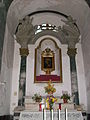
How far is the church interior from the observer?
8.60 m

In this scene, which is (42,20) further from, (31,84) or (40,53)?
(31,84)

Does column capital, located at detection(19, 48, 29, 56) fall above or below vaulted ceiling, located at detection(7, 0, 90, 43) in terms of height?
below

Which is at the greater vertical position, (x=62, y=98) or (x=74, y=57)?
(x=74, y=57)

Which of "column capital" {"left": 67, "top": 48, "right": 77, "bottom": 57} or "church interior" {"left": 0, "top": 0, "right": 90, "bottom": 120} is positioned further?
"column capital" {"left": 67, "top": 48, "right": 77, "bottom": 57}

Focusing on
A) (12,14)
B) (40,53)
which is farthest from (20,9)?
(40,53)

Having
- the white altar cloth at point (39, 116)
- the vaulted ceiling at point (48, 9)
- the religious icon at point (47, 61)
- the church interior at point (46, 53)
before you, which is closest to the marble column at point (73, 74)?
the church interior at point (46, 53)

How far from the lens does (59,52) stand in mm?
10016

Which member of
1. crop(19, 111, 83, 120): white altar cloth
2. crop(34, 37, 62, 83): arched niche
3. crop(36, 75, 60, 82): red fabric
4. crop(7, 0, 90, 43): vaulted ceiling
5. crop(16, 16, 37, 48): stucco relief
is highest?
crop(7, 0, 90, 43): vaulted ceiling

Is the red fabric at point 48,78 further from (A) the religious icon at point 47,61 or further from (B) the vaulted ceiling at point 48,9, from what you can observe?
(B) the vaulted ceiling at point 48,9

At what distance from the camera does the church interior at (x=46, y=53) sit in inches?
339

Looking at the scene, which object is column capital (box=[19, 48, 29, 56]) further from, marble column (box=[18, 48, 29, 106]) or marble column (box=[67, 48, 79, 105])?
marble column (box=[67, 48, 79, 105])

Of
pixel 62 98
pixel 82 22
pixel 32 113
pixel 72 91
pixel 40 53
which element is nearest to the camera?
pixel 32 113

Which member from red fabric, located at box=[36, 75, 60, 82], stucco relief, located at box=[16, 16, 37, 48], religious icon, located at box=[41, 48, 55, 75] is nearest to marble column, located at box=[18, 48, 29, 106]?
stucco relief, located at box=[16, 16, 37, 48]

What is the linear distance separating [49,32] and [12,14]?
2.72 meters
